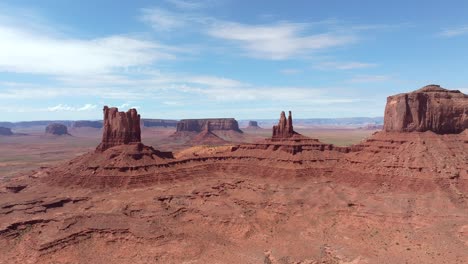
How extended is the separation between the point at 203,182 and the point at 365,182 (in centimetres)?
3705

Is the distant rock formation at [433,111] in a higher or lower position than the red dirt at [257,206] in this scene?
higher

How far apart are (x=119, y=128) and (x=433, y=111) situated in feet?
261

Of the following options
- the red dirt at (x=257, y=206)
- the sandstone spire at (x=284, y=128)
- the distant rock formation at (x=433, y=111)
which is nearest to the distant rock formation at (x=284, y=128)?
the sandstone spire at (x=284, y=128)

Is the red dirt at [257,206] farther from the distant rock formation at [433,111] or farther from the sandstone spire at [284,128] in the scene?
the sandstone spire at [284,128]

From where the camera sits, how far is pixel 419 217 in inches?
2308

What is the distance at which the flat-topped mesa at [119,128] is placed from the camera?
98500 millimetres

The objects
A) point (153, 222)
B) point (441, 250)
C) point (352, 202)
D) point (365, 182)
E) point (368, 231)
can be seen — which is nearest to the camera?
point (441, 250)

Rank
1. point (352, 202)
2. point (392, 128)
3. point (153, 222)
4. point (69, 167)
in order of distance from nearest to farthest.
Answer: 1. point (153, 222)
2. point (352, 202)
3. point (392, 128)
4. point (69, 167)

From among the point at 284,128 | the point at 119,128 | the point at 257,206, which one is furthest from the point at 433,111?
the point at 119,128

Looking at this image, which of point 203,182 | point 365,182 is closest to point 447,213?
point 365,182

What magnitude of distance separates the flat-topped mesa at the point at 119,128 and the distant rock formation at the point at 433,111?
227 ft

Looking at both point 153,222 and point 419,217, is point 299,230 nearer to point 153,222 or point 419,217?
point 419,217

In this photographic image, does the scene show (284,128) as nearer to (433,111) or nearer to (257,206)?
(257,206)

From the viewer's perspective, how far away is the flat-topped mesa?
98500 millimetres
